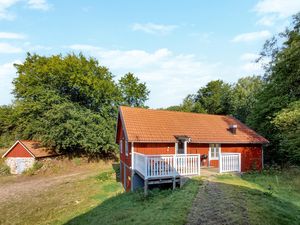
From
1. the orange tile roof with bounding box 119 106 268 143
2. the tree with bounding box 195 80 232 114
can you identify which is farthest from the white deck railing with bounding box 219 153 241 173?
the tree with bounding box 195 80 232 114

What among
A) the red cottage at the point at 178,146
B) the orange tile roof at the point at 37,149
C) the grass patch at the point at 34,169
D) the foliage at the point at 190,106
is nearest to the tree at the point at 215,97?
the foliage at the point at 190,106

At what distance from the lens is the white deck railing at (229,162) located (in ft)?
44.3

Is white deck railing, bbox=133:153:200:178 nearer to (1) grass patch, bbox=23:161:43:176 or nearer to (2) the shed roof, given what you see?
(1) grass patch, bbox=23:161:43:176

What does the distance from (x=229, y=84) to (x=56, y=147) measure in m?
34.2

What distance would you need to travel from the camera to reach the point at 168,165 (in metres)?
11.7

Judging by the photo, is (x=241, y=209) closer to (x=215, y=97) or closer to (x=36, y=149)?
(x=36, y=149)

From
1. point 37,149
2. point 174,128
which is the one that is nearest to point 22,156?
point 37,149

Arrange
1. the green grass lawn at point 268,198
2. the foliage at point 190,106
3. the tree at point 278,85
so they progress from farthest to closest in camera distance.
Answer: the foliage at point 190,106 < the tree at point 278,85 < the green grass lawn at point 268,198

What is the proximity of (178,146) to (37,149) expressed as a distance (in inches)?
725

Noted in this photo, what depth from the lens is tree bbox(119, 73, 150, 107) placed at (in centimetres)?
3966

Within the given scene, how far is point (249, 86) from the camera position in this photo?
143 feet

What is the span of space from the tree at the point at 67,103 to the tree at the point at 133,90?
8.79m

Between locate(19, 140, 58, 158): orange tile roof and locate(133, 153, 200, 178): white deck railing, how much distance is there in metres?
17.6

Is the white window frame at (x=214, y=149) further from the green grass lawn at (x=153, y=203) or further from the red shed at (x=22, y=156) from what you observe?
the red shed at (x=22, y=156)
